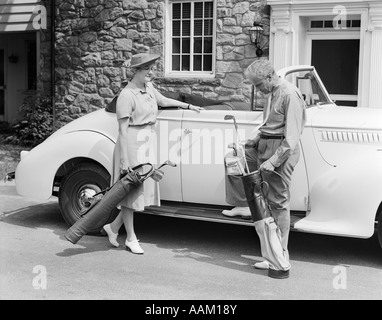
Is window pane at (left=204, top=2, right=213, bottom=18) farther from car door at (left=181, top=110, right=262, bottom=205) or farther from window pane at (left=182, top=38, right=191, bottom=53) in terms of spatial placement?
car door at (left=181, top=110, right=262, bottom=205)

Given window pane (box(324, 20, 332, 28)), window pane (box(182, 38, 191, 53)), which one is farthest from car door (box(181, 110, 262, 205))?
window pane (box(182, 38, 191, 53))

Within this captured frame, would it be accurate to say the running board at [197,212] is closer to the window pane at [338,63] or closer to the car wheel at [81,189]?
the car wheel at [81,189]

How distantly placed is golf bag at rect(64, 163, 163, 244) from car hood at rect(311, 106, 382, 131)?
1577mm

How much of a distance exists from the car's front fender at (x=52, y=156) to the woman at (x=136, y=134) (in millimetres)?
609

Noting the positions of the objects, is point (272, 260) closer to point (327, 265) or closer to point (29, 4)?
point (327, 265)

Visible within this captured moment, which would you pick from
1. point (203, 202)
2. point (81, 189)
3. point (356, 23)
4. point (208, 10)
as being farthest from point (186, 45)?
point (203, 202)

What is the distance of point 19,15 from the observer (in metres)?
15.8

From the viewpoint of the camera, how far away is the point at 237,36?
1234cm

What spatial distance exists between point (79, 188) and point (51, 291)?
207 centimetres

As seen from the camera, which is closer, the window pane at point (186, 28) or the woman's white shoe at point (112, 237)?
the woman's white shoe at point (112, 237)

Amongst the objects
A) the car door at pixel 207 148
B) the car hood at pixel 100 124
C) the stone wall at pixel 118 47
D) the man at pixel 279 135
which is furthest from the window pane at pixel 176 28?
the man at pixel 279 135

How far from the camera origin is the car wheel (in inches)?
271

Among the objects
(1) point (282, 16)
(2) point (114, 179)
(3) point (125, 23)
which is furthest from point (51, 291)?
(3) point (125, 23)

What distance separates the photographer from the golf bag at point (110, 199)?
612cm
